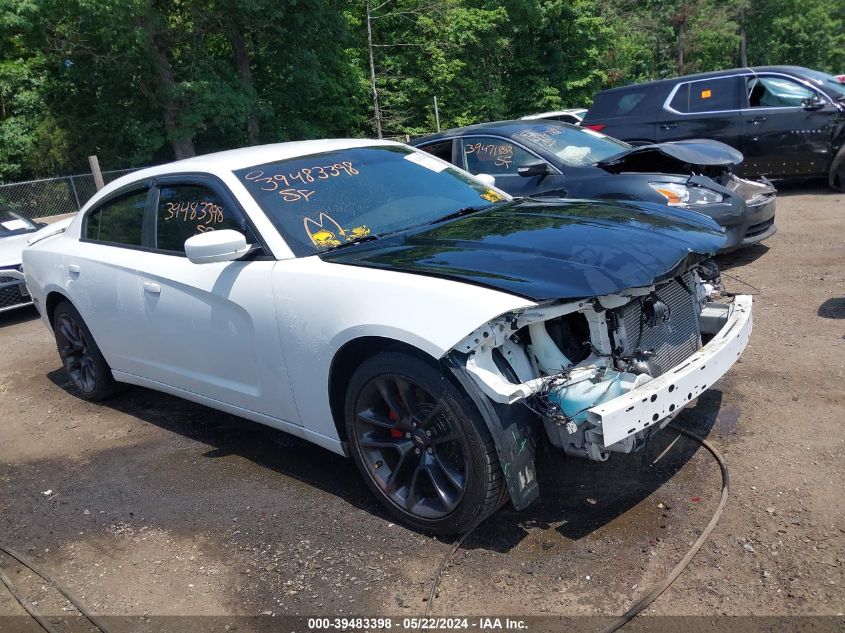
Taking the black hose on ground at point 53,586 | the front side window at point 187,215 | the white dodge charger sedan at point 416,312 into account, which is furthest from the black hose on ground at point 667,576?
the front side window at point 187,215

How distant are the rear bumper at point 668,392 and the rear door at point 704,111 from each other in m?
7.38

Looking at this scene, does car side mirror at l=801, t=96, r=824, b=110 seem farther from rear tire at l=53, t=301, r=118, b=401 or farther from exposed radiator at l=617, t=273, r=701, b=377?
rear tire at l=53, t=301, r=118, b=401

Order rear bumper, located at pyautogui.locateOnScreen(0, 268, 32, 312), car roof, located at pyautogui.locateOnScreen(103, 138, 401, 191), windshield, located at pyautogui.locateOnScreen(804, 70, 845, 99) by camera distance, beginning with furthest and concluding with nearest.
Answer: windshield, located at pyautogui.locateOnScreen(804, 70, 845, 99) → rear bumper, located at pyautogui.locateOnScreen(0, 268, 32, 312) → car roof, located at pyautogui.locateOnScreen(103, 138, 401, 191)

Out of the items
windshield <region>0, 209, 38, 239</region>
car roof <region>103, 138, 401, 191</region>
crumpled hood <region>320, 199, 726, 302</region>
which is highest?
car roof <region>103, 138, 401, 191</region>

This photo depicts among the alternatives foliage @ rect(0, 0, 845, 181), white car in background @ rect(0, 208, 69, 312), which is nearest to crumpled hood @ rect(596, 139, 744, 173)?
white car in background @ rect(0, 208, 69, 312)

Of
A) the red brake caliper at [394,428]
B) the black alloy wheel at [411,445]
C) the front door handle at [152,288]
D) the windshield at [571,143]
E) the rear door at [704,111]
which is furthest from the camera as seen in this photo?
the rear door at [704,111]

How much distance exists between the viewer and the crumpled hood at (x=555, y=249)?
2.93 meters

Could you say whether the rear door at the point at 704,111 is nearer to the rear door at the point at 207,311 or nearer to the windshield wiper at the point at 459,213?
the windshield wiper at the point at 459,213

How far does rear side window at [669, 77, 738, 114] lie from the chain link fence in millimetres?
12359

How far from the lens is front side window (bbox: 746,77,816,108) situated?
31.5 feet

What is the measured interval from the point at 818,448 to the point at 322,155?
3.08 metres

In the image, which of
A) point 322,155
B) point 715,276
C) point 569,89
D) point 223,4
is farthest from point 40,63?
point 715,276

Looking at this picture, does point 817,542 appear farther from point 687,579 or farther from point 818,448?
point 818,448

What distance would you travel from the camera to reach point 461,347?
2912 millimetres
